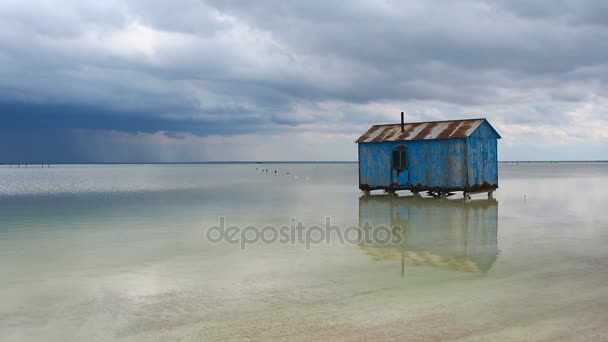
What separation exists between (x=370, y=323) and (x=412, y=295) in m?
1.77

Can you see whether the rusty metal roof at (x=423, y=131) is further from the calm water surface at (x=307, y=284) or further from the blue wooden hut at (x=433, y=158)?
the calm water surface at (x=307, y=284)

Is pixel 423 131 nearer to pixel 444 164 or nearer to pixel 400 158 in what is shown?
pixel 400 158

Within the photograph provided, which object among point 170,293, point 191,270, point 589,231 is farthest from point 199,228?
point 589,231

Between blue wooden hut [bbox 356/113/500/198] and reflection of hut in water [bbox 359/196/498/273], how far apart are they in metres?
1.41

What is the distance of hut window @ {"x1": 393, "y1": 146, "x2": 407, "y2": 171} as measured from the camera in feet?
105

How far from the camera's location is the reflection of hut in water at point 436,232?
12625mm

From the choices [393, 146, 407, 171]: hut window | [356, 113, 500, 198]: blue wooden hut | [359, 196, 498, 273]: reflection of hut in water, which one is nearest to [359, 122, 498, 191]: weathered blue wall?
[356, 113, 500, 198]: blue wooden hut

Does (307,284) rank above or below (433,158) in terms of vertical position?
below

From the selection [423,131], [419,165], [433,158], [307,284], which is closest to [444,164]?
[433,158]

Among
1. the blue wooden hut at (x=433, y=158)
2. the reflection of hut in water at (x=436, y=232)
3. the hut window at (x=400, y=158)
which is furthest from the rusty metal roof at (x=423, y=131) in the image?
the reflection of hut in water at (x=436, y=232)

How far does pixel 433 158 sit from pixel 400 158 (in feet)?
7.41

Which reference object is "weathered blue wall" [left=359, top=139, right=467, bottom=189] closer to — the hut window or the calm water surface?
the hut window

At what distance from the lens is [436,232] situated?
17.5m

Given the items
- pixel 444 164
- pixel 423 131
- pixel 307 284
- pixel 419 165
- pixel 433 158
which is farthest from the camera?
pixel 423 131
